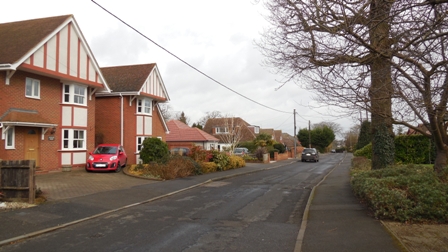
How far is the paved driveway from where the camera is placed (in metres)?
11.7

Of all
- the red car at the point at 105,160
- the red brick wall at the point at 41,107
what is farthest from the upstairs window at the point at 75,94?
the red car at the point at 105,160

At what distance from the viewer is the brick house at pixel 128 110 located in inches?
912

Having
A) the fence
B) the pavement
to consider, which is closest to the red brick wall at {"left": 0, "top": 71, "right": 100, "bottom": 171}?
the pavement

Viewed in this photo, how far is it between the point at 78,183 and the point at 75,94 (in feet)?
21.8

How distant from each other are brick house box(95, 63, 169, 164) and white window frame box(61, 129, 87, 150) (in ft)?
11.9

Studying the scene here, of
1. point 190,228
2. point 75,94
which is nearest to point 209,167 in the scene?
point 75,94

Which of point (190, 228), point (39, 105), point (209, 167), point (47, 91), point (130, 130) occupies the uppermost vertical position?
point (47, 91)

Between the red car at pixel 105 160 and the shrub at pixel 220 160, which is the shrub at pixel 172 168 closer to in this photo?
the red car at pixel 105 160

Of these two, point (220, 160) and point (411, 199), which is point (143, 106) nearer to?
point (220, 160)

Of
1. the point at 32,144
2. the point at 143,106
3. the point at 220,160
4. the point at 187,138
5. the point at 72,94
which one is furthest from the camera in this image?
the point at 187,138

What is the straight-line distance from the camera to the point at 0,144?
48.4 feet

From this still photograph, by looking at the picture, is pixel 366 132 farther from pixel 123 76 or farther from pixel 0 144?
pixel 0 144

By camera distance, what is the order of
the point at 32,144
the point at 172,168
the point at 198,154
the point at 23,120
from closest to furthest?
the point at 23,120, the point at 32,144, the point at 172,168, the point at 198,154

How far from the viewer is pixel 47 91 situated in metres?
17.3
